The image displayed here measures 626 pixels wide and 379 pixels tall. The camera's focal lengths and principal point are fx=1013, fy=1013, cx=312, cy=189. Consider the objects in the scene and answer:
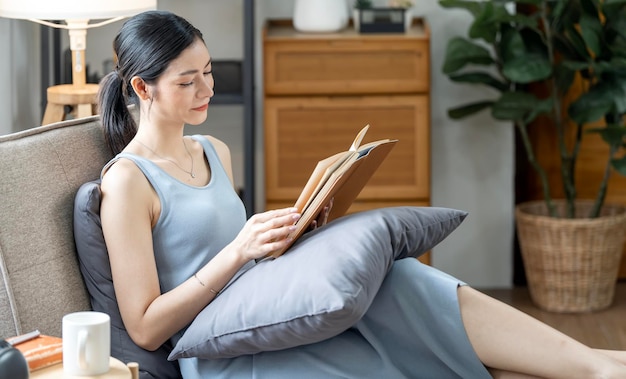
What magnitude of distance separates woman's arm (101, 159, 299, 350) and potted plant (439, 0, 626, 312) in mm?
1959

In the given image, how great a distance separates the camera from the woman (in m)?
1.78

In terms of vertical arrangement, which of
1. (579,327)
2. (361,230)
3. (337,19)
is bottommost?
(579,327)

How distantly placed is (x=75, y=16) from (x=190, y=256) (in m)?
0.94

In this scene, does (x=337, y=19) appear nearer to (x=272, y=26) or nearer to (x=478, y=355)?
(x=272, y=26)

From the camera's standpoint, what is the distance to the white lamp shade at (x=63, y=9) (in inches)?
101

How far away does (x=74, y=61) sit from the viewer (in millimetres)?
2811

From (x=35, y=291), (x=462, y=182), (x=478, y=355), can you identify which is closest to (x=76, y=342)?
(x=35, y=291)

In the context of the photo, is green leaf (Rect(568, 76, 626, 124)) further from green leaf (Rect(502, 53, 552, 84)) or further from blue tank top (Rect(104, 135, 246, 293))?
blue tank top (Rect(104, 135, 246, 293))

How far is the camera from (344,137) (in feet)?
12.1

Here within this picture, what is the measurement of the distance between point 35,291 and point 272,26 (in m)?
2.33

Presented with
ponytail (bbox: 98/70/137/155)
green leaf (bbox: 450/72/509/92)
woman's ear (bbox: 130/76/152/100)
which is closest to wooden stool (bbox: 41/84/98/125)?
ponytail (bbox: 98/70/137/155)

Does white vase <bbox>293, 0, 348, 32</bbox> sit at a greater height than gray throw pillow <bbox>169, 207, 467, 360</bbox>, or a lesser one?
greater

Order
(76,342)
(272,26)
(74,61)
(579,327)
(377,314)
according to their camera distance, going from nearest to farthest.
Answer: (76,342), (377,314), (74,61), (579,327), (272,26)

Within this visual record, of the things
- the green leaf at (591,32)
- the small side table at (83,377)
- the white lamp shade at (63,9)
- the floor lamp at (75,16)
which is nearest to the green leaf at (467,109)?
the green leaf at (591,32)
